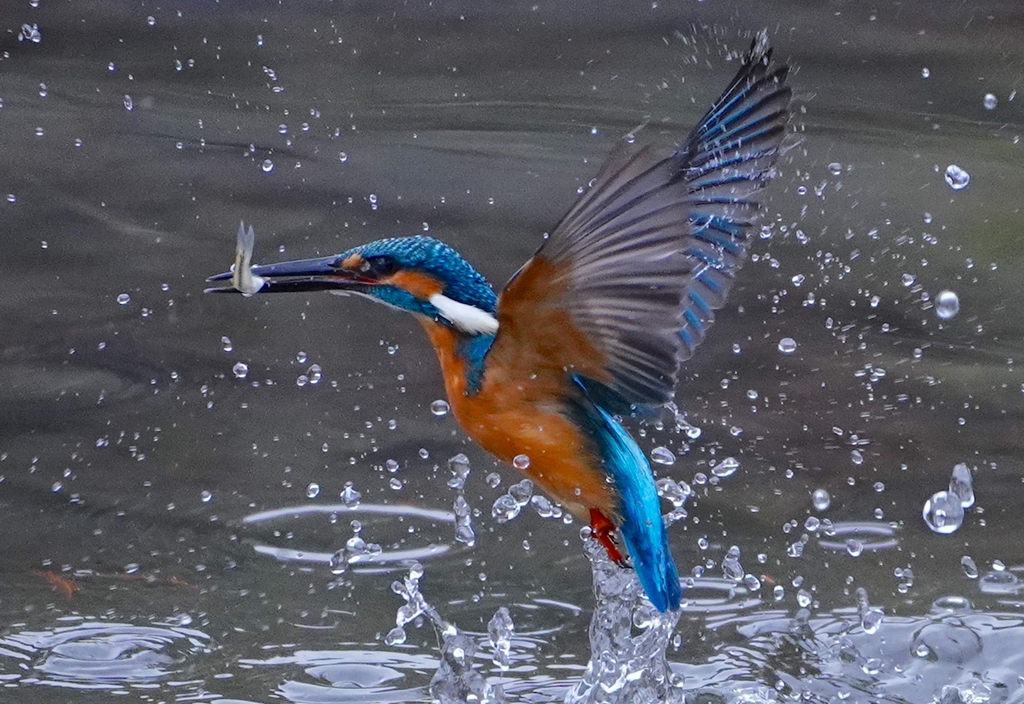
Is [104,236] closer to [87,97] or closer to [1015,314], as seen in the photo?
[87,97]

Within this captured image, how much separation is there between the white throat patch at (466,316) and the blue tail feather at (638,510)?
204mm

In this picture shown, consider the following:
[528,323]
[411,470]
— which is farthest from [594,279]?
[411,470]

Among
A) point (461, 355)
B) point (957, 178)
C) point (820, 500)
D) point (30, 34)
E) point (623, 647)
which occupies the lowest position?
point (623, 647)

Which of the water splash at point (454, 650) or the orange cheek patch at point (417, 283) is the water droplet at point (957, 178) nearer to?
the water splash at point (454, 650)

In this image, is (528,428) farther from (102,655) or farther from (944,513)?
(944,513)

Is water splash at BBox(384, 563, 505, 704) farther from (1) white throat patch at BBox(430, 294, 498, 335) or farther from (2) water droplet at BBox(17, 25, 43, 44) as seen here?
(2) water droplet at BBox(17, 25, 43, 44)

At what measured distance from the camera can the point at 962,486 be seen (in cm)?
261

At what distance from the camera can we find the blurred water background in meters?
2.29

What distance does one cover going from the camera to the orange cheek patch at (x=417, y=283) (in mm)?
1526

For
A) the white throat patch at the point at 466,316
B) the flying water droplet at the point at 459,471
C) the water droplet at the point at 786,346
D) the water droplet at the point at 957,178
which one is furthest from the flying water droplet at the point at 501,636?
the water droplet at the point at 957,178

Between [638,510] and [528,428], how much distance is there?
0.22 metres

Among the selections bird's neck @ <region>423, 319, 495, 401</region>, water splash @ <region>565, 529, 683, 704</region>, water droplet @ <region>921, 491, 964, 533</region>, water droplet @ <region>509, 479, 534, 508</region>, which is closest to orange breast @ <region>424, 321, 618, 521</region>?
bird's neck @ <region>423, 319, 495, 401</region>

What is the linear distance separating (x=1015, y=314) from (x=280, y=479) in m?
1.81

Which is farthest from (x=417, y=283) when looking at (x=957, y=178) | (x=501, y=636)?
(x=957, y=178)
